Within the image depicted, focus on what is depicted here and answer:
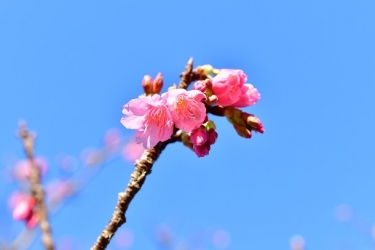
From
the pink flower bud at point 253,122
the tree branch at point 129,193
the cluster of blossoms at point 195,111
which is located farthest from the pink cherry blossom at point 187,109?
the pink flower bud at point 253,122

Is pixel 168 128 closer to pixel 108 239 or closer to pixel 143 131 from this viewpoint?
pixel 143 131

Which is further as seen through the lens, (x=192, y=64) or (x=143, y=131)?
(x=192, y=64)

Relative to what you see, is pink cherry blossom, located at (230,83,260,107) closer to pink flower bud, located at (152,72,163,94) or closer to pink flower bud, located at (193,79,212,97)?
pink flower bud, located at (193,79,212,97)

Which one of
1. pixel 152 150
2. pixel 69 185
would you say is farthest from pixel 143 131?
pixel 69 185

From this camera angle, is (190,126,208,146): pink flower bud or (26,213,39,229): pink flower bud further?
(26,213,39,229): pink flower bud

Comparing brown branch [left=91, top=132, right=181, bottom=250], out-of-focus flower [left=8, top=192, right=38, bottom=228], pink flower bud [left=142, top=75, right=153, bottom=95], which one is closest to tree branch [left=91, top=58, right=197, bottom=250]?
brown branch [left=91, top=132, right=181, bottom=250]

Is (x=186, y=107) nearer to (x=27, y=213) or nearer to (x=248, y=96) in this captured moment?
(x=248, y=96)
